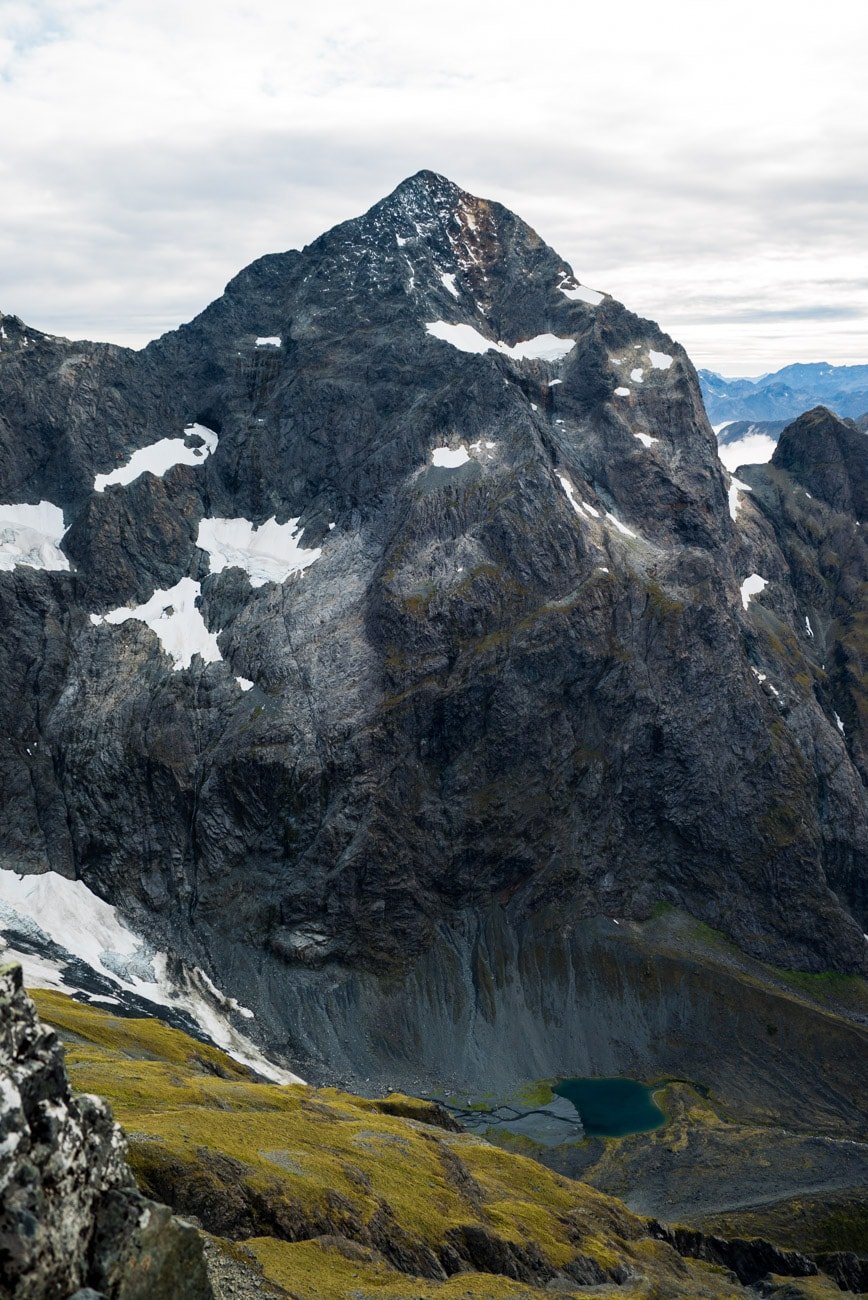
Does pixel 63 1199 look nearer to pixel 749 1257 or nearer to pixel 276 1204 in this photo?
pixel 276 1204

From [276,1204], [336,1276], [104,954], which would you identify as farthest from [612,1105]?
[336,1276]

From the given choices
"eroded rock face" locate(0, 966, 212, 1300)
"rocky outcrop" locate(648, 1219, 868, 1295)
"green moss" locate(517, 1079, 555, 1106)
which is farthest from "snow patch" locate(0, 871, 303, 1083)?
"eroded rock face" locate(0, 966, 212, 1300)

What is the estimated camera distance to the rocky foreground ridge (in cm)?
2573

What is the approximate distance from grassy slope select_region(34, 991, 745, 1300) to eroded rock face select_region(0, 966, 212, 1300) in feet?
63.7

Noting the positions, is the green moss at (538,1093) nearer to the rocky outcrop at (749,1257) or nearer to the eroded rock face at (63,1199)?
the rocky outcrop at (749,1257)

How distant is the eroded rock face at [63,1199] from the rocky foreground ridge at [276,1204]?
0.05 m

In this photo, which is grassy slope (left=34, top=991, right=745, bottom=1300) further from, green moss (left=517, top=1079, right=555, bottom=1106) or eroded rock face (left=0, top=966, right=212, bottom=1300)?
green moss (left=517, top=1079, right=555, bottom=1106)

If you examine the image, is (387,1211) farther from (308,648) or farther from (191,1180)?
(308,648)

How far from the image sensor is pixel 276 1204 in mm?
53781

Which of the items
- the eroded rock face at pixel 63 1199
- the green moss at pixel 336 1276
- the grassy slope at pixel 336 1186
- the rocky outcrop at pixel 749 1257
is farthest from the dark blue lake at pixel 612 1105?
the eroded rock face at pixel 63 1199

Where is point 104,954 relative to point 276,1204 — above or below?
below

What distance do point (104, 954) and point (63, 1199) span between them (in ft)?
479

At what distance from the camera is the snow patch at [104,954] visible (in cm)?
14838

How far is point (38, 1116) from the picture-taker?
1019 inches
